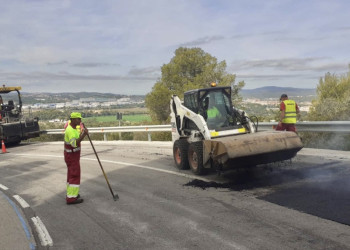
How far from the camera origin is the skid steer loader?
23.3ft

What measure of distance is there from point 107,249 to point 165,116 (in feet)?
81.8

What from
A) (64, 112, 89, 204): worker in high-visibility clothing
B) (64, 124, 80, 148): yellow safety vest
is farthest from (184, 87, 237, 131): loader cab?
(64, 124, 80, 148): yellow safety vest

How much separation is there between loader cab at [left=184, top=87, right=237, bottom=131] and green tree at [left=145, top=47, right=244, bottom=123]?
1914 centimetres

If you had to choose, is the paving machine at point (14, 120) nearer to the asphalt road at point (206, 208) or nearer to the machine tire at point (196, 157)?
the asphalt road at point (206, 208)

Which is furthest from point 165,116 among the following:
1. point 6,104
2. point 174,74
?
point 6,104

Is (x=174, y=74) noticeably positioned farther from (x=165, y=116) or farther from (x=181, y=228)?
(x=181, y=228)

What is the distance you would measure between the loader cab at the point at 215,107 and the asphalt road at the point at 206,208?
1.35 m

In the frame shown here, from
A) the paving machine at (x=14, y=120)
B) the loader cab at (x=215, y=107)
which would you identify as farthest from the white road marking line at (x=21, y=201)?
the paving machine at (x=14, y=120)

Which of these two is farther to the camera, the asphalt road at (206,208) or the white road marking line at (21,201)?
the white road marking line at (21,201)

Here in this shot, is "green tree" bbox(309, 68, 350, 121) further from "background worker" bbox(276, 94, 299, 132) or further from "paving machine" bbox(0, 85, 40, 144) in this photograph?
"paving machine" bbox(0, 85, 40, 144)

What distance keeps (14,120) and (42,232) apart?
56.2 ft

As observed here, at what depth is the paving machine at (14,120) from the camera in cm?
1935

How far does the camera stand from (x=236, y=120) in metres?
8.94

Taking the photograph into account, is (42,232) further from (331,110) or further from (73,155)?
(331,110)
